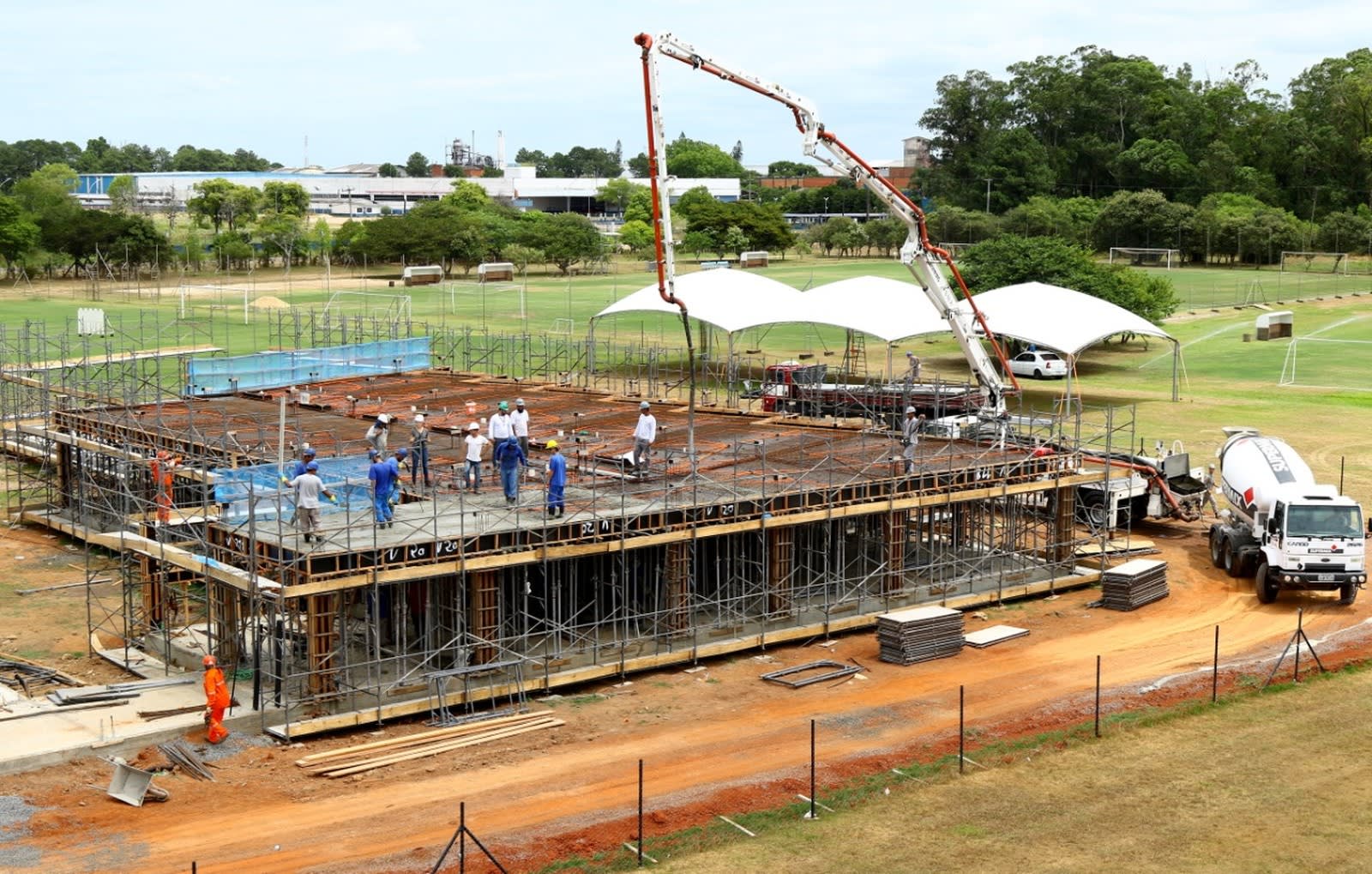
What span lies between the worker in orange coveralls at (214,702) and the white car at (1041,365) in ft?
157

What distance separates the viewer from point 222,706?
24.2 meters

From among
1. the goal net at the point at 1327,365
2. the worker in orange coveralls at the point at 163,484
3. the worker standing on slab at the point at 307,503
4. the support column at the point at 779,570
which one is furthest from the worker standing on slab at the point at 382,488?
the goal net at the point at 1327,365

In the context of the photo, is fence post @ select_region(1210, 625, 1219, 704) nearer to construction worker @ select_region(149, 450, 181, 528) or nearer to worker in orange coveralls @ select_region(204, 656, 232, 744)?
worker in orange coveralls @ select_region(204, 656, 232, 744)

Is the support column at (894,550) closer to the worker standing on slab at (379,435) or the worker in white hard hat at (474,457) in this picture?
the worker in white hard hat at (474,457)

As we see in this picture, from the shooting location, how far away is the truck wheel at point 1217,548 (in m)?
36.8

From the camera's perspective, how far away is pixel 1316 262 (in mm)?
118062

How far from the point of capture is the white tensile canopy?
183ft

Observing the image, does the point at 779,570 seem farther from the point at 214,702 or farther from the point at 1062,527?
the point at 214,702

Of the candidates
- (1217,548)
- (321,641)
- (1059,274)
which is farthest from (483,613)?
(1059,274)

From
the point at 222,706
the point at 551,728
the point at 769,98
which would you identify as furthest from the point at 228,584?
the point at 769,98

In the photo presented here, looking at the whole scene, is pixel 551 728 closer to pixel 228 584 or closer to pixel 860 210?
pixel 228 584

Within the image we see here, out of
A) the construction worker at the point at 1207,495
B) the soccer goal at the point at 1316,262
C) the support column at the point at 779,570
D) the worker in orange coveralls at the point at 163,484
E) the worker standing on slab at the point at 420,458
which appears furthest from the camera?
the soccer goal at the point at 1316,262

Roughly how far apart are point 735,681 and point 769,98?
15.7m

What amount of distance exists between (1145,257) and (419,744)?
107 m
